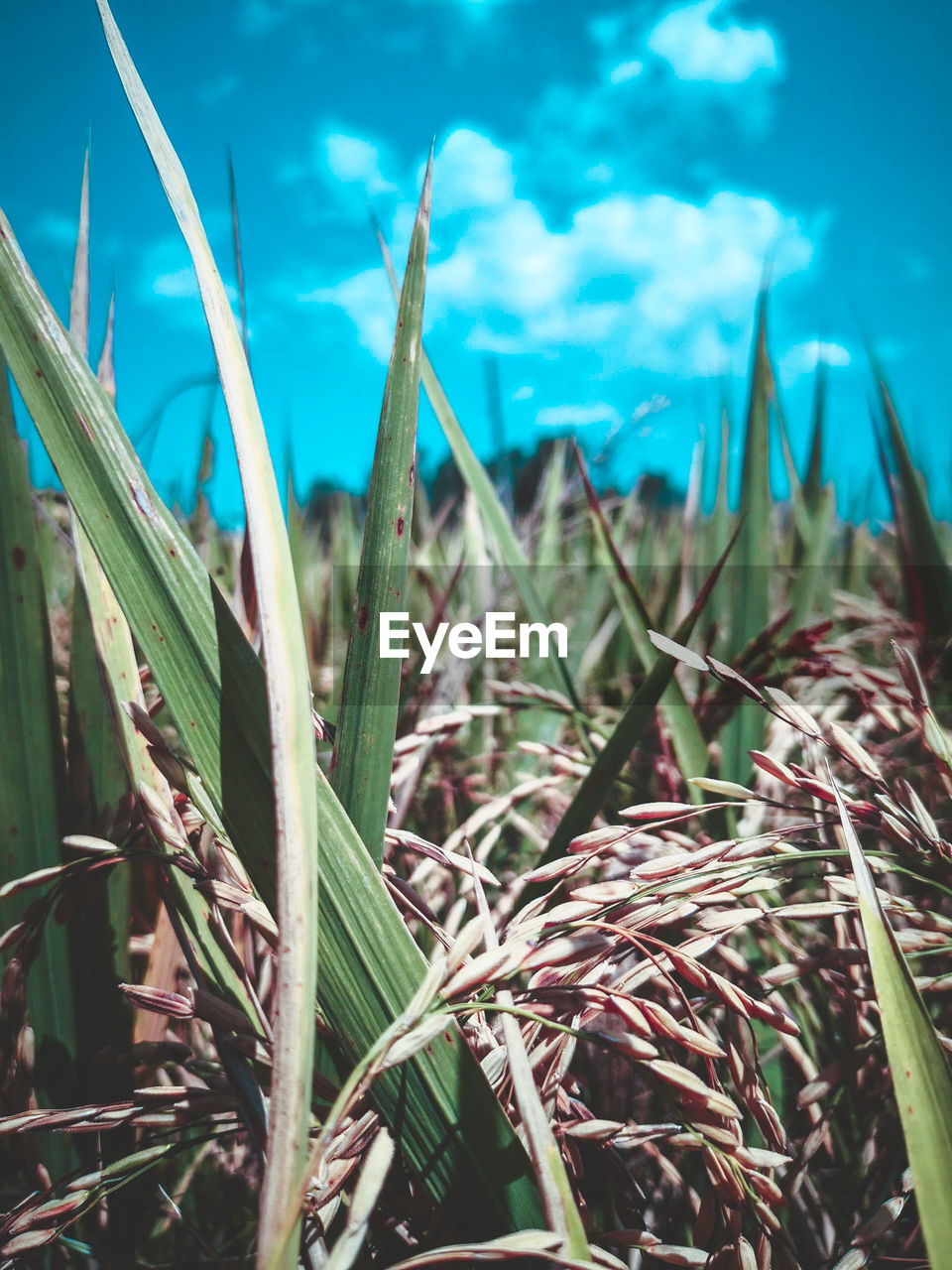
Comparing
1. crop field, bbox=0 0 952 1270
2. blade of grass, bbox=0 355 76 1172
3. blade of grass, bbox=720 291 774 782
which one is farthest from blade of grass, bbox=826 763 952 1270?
blade of grass, bbox=0 355 76 1172

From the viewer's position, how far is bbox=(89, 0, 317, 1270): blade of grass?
0.21m

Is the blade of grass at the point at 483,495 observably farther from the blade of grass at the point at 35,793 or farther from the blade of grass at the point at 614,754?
the blade of grass at the point at 35,793

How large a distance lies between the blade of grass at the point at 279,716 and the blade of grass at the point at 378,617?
6cm

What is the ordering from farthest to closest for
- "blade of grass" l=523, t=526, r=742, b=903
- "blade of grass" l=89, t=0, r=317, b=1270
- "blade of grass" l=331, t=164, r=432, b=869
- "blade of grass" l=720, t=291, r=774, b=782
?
"blade of grass" l=720, t=291, r=774, b=782 → "blade of grass" l=523, t=526, r=742, b=903 → "blade of grass" l=331, t=164, r=432, b=869 → "blade of grass" l=89, t=0, r=317, b=1270

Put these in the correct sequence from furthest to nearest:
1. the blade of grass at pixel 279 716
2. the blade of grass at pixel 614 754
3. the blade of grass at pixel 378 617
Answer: the blade of grass at pixel 614 754 < the blade of grass at pixel 378 617 < the blade of grass at pixel 279 716

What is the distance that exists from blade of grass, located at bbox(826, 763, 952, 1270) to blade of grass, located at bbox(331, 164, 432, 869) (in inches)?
8.4

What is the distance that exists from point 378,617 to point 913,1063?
0.96 feet

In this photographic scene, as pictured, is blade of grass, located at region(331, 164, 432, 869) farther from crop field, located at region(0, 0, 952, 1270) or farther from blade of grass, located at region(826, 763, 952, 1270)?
blade of grass, located at region(826, 763, 952, 1270)

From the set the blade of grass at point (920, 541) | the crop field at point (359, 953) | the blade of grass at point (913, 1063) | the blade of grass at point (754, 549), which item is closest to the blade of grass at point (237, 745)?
the crop field at point (359, 953)

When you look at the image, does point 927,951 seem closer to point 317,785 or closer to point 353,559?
point 317,785

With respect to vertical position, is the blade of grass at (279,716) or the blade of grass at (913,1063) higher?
the blade of grass at (279,716)

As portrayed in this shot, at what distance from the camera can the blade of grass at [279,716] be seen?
0.21 metres

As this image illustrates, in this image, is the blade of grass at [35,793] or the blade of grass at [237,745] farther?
the blade of grass at [35,793]

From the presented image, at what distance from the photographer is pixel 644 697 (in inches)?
17.2
